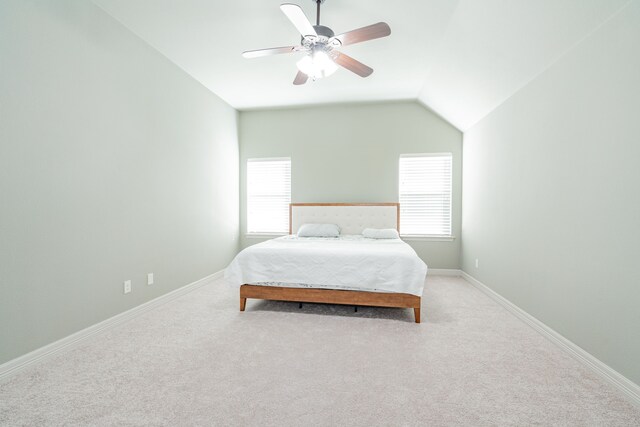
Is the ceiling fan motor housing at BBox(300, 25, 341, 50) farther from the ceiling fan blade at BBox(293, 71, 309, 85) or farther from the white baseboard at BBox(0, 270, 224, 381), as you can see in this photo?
the white baseboard at BBox(0, 270, 224, 381)

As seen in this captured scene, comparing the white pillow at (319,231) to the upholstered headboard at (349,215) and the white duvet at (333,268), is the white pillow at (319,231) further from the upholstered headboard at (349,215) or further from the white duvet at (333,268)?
the white duvet at (333,268)

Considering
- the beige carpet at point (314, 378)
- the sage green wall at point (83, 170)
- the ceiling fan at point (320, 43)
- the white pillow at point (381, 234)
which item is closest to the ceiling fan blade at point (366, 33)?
the ceiling fan at point (320, 43)

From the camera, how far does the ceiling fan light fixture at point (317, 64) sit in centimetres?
243

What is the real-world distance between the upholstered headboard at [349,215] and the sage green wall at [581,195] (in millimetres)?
1721

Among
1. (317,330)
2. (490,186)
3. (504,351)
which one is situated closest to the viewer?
(504,351)

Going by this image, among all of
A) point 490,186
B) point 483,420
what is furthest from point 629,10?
point 483,420

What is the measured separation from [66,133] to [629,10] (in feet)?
13.1

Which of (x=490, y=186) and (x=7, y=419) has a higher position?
(x=490, y=186)

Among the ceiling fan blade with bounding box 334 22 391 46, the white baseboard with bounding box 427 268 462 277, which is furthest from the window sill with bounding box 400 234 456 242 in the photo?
the ceiling fan blade with bounding box 334 22 391 46

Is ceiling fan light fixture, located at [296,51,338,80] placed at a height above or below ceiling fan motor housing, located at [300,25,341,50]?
below

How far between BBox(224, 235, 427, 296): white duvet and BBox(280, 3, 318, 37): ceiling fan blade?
1.99m

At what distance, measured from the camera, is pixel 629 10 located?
1.74m

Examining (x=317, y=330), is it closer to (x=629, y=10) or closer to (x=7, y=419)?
(x=7, y=419)

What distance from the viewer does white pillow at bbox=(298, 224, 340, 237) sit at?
172 inches
